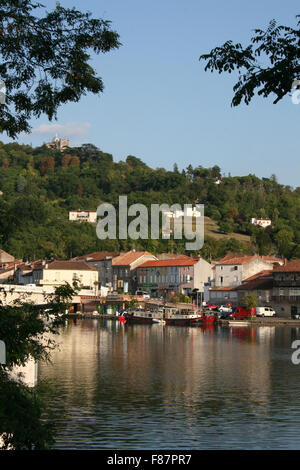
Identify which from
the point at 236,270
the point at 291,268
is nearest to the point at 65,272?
the point at 236,270

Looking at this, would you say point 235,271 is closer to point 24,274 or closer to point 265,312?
point 265,312

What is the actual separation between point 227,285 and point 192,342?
5279cm

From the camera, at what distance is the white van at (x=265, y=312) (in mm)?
111438

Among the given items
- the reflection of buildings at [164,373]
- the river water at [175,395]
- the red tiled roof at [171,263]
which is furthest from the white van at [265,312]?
the river water at [175,395]

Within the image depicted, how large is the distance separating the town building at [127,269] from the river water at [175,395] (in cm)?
7184

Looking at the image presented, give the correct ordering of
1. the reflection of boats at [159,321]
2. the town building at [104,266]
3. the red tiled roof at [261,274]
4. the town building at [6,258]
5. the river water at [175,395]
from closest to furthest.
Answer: the river water at [175,395] → the reflection of boats at [159,321] → the red tiled roof at [261,274] → the town building at [104,266] → the town building at [6,258]

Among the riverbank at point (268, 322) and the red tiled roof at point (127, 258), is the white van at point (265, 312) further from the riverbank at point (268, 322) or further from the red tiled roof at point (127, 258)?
the red tiled roof at point (127, 258)

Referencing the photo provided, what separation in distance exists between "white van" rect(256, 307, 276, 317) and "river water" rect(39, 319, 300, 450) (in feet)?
120

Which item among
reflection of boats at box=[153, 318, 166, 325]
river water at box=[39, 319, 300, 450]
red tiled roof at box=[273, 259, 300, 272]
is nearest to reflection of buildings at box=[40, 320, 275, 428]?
river water at box=[39, 319, 300, 450]

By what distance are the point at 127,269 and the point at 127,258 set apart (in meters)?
3.16

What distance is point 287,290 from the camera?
4427 inches

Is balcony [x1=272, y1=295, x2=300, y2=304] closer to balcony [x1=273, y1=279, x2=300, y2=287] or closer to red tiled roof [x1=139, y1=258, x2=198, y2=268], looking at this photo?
balcony [x1=273, y1=279, x2=300, y2=287]

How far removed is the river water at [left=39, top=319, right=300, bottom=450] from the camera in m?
29.4

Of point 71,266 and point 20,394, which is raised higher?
point 71,266
